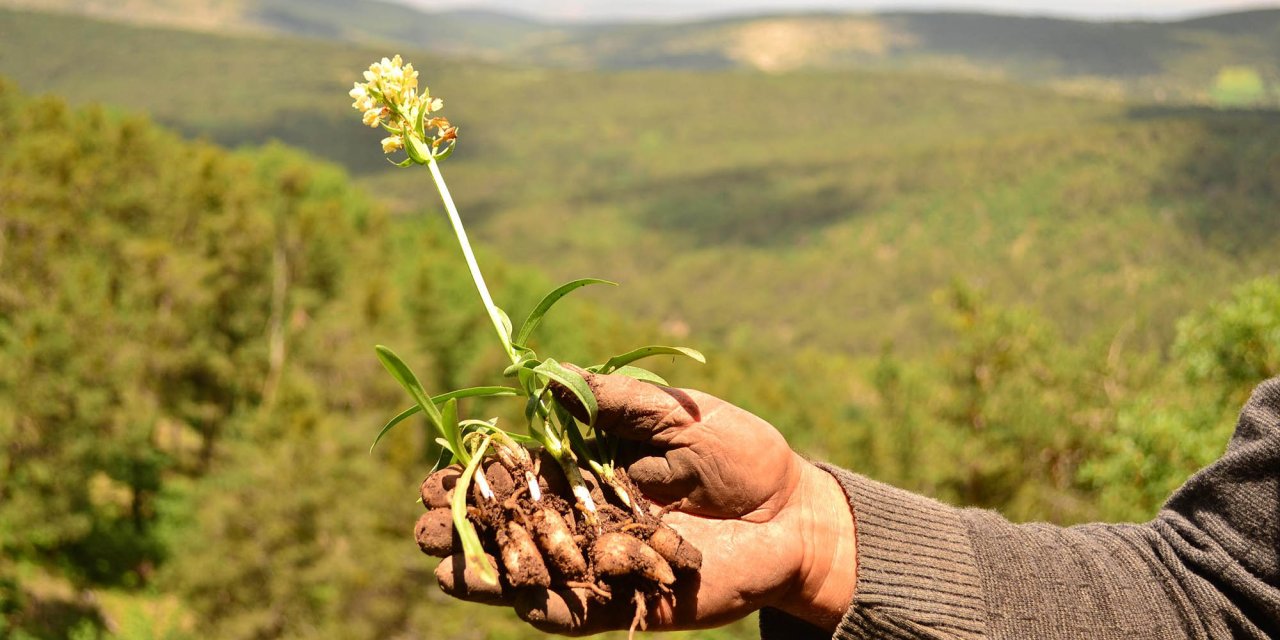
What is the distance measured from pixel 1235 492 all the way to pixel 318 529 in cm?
2101

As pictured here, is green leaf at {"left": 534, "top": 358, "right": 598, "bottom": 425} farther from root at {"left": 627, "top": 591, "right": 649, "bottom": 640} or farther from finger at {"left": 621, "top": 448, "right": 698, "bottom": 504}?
root at {"left": 627, "top": 591, "right": 649, "bottom": 640}

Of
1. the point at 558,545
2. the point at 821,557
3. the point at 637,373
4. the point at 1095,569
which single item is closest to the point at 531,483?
the point at 558,545

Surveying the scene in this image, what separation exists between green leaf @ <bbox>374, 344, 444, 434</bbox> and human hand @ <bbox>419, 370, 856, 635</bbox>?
0.41 metres

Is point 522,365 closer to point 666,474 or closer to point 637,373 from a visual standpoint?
point 637,373

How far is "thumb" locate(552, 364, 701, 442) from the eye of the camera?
8.39ft

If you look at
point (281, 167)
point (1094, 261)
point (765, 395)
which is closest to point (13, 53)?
point (281, 167)

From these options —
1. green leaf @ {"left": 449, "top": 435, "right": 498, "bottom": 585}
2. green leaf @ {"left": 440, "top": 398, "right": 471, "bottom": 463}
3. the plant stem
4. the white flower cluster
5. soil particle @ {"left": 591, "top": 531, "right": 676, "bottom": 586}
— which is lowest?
soil particle @ {"left": 591, "top": 531, "right": 676, "bottom": 586}

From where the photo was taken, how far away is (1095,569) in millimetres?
2857

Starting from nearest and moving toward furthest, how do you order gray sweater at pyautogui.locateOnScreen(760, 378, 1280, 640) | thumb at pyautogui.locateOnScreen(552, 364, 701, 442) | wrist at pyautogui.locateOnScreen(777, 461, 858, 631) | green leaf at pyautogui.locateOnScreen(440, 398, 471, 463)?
green leaf at pyautogui.locateOnScreen(440, 398, 471, 463), thumb at pyautogui.locateOnScreen(552, 364, 701, 442), gray sweater at pyautogui.locateOnScreen(760, 378, 1280, 640), wrist at pyautogui.locateOnScreen(777, 461, 858, 631)

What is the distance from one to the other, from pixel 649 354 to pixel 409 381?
0.75 meters

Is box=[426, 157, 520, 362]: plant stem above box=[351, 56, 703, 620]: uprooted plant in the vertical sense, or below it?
above

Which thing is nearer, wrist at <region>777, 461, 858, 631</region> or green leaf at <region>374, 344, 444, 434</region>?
green leaf at <region>374, 344, 444, 434</region>

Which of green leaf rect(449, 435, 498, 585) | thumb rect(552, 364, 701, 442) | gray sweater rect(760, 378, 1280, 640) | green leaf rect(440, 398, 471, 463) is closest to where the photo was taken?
green leaf rect(449, 435, 498, 585)

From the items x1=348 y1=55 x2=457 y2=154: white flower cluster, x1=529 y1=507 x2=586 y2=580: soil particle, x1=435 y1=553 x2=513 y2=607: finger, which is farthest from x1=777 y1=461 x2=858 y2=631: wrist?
x1=348 y1=55 x2=457 y2=154: white flower cluster
